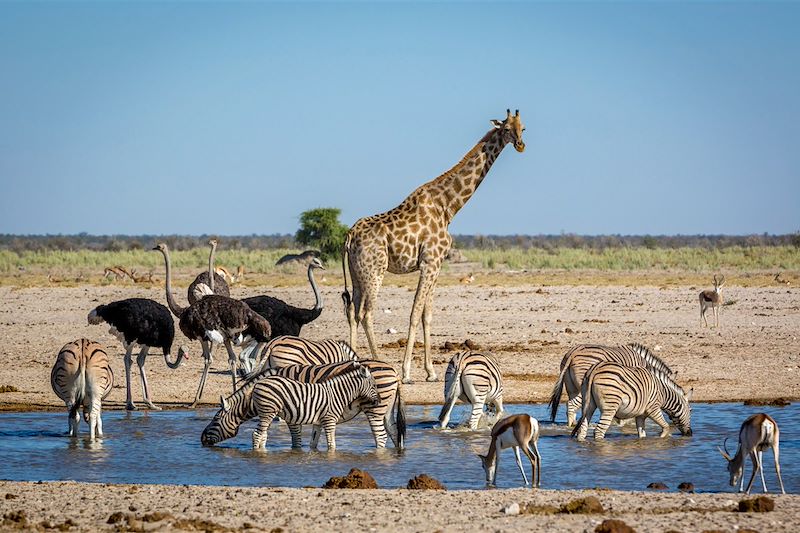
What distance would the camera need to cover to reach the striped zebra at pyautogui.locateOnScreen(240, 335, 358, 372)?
12.9m

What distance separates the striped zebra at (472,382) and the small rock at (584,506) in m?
4.23

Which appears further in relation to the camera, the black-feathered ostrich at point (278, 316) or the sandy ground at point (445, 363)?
the black-feathered ostrich at point (278, 316)

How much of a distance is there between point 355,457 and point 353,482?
1.87 metres

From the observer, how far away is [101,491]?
9180 millimetres

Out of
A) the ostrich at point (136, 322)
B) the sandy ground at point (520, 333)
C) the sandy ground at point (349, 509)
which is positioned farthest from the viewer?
the sandy ground at point (520, 333)

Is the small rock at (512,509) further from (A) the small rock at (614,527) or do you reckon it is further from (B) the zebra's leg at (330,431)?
(B) the zebra's leg at (330,431)

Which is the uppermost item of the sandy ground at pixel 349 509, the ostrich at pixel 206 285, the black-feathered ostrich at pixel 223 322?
the ostrich at pixel 206 285

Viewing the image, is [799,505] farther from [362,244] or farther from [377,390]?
[362,244]

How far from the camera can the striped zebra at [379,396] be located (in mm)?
11602

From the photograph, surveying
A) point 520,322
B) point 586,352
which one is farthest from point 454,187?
point 520,322

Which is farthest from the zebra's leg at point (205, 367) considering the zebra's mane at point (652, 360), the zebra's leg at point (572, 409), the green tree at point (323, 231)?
the green tree at point (323, 231)

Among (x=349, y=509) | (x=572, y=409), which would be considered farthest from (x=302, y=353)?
(x=349, y=509)

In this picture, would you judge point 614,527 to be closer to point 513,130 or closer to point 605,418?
point 605,418

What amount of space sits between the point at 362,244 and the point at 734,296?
15209 millimetres
